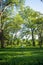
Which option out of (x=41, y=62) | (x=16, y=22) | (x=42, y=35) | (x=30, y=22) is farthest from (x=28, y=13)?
(x=41, y=62)

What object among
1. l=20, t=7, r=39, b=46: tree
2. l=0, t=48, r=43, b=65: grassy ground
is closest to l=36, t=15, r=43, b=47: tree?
l=20, t=7, r=39, b=46: tree

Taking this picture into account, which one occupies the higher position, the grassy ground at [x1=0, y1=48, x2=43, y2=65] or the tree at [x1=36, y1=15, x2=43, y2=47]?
the tree at [x1=36, y1=15, x2=43, y2=47]

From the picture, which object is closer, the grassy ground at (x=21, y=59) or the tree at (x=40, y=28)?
the grassy ground at (x=21, y=59)

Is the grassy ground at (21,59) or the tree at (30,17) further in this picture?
the tree at (30,17)

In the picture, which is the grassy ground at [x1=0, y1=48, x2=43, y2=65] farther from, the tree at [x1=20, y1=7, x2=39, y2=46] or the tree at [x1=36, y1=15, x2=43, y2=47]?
the tree at [x1=20, y1=7, x2=39, y2=46]

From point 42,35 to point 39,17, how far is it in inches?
257

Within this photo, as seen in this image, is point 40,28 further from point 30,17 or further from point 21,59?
point 21,59

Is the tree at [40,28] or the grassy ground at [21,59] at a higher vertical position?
the tree at [40,28]

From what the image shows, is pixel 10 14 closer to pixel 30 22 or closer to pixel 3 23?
pixel 3 23

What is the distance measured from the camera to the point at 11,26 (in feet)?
206

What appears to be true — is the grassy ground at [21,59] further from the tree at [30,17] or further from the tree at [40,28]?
the tree at [30,17]

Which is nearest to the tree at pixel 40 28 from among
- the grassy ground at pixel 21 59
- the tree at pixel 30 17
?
the tree at pixel 30 17

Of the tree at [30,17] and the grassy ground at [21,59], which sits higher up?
the tree at [30,17]

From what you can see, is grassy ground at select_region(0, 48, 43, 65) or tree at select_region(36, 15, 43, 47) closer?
grassy ground at select_region(0, 48, 43, 65)
